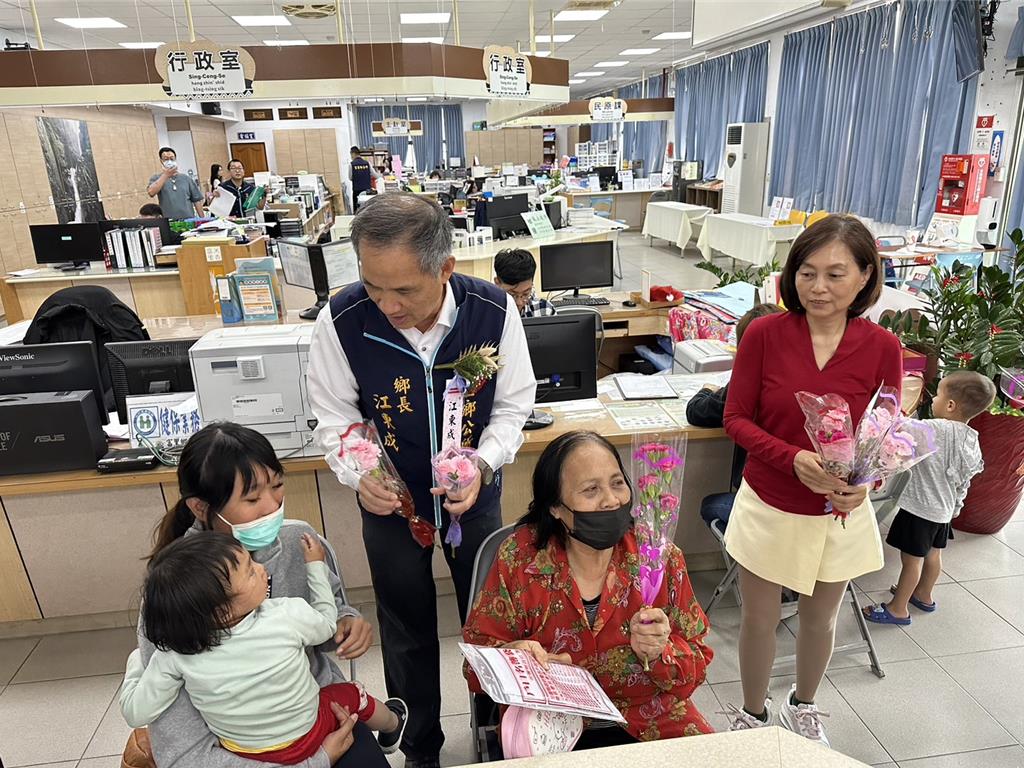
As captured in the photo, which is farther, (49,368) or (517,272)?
(517,272)

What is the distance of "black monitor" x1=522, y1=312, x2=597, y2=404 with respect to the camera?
278cm

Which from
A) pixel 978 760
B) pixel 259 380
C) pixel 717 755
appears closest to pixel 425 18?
pixel 259 380

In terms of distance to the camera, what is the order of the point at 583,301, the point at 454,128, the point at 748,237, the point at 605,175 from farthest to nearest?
1. the point at 454,128
2. the point at 605,175
3. the point at 748,237
4. the point at 583,301

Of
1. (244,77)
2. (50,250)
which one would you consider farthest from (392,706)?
(50,250)

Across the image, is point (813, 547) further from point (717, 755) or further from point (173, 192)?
point (173, 192)

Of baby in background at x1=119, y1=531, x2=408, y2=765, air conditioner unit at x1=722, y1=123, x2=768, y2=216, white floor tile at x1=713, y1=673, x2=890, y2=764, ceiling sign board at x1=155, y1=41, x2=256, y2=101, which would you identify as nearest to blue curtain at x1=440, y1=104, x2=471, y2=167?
air conditioner unit at x1=722, y1=123, x2=768, y2=216

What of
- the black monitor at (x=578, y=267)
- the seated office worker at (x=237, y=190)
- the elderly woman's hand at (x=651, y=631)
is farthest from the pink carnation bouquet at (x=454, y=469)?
the seated office worker at (x=237, y=190)

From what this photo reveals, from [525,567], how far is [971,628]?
233 cm

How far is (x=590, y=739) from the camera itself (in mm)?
1648

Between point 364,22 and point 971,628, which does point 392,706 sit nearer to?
point 971,628

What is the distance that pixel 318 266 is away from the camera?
3945 mm

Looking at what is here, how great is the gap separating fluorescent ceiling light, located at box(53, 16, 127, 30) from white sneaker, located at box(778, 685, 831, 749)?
10.4 m

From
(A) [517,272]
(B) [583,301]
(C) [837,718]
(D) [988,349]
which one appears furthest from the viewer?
(B) [583,301]

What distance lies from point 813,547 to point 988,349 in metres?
1.68
